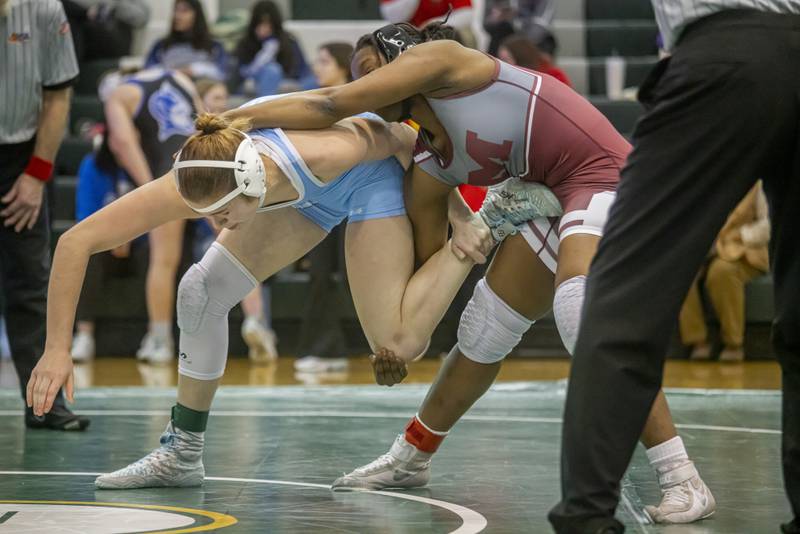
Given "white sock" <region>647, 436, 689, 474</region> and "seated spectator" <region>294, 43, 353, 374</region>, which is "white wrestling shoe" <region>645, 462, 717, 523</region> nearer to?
"white sock" <region>647, 436, 689, 474</region>

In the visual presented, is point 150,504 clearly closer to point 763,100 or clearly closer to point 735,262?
point 763,100

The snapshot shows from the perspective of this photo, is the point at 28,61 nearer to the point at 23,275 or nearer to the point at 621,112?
the point at 23,275

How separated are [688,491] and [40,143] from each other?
8.19 feet

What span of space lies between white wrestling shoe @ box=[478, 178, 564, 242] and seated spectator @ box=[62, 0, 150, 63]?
5877 millimetres

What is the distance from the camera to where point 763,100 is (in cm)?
216

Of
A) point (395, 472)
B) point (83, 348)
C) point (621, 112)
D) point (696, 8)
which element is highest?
point (696, 8)

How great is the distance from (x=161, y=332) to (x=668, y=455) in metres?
4.12

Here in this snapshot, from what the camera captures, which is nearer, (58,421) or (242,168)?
(242,168)

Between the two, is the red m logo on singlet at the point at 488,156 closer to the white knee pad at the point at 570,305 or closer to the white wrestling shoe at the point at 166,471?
the white knee pad at the point at 570,305

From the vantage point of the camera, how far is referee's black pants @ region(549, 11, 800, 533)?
7.10 ft

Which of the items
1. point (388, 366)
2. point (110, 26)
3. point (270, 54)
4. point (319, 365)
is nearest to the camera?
point (388, 366)

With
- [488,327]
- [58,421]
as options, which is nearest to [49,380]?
[488,327]

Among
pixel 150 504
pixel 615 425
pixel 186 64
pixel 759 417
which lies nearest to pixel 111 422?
pixel 150 504

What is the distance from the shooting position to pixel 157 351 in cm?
A: 664
